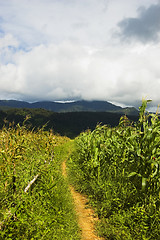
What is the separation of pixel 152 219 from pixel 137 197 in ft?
2.74

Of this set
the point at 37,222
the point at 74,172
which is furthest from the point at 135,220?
the point at 74,172

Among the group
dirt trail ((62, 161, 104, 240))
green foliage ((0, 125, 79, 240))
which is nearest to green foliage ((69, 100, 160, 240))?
dirt trail ((62, 161, 104, 240))

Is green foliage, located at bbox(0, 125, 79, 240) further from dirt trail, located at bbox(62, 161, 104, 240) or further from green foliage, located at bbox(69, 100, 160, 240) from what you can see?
green foliage, located at bbox(69, 100, 160, 240)

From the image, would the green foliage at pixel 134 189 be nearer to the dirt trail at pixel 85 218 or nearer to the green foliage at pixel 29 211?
the dirt trail at pixel 85 218

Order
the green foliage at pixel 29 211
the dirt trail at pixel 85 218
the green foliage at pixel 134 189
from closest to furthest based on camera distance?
1. the green foliage at pixel 29 211
2. the green foliage at pixel 134 189
3. the dirt trail at pixel 85 218

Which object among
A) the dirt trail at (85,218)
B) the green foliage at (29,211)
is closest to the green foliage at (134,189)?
the dirt trail at (85,218)

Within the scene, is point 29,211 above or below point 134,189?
above

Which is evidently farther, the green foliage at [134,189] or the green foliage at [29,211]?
the green foliage at [134,189]

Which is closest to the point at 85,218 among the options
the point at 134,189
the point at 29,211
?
the point at 134,189

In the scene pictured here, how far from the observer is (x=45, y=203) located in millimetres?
4766

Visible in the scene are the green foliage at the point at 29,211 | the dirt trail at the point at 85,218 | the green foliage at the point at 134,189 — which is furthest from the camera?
the dirt trail at the point at 85,218

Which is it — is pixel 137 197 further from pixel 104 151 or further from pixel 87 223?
pixel 104 151

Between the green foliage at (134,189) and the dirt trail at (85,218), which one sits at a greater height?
the green foliage at (134,189)

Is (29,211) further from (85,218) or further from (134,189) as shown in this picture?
(134,189)
